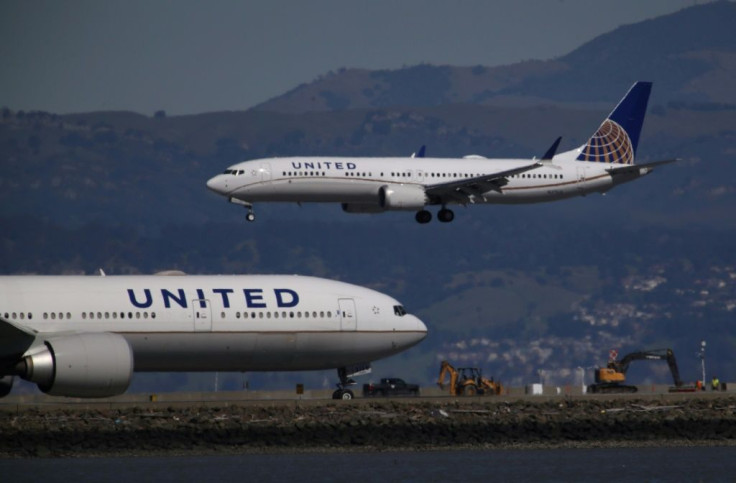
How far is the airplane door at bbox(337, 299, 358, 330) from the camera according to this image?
205ft

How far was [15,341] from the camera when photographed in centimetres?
5581

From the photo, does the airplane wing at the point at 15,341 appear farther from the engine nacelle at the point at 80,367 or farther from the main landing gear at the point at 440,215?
the main landing gear at the point at 440,215

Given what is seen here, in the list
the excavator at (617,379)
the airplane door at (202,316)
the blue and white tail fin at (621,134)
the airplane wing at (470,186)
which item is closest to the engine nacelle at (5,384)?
the airplane door at (202,316)

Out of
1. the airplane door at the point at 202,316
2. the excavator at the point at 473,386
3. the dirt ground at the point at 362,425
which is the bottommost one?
the dirt ground at the point at 362,425

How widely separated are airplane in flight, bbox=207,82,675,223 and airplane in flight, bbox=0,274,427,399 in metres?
27.9

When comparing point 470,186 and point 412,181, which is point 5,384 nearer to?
point 412,181

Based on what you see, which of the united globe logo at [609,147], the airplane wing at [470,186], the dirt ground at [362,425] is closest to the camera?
the dirt ground at [362,425]

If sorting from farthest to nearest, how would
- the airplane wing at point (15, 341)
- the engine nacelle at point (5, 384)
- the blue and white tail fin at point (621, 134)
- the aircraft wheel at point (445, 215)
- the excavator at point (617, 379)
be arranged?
1. the blue and white tail fin at point (621, 134)
2. the aircraft wheel at point (445, 215)
3. the excavator at point (617, 379)
4. the engine nacelle at point (5, 384)
5. the airplane wing at point (15, 341)

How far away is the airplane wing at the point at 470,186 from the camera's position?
94125mm

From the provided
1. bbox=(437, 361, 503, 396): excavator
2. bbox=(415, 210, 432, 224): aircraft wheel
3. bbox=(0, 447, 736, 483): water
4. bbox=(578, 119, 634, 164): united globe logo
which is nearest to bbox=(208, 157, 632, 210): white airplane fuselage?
bbox=(415, 210, 432, 224): aircraft wheel

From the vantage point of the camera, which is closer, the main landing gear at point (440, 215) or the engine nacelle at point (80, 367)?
the engine nacelle at point (80, 367)

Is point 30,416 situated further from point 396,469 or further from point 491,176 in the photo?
A: point 491,176

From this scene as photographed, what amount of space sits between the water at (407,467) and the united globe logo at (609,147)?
1800 inches

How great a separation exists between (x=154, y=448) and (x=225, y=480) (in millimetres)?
6834
